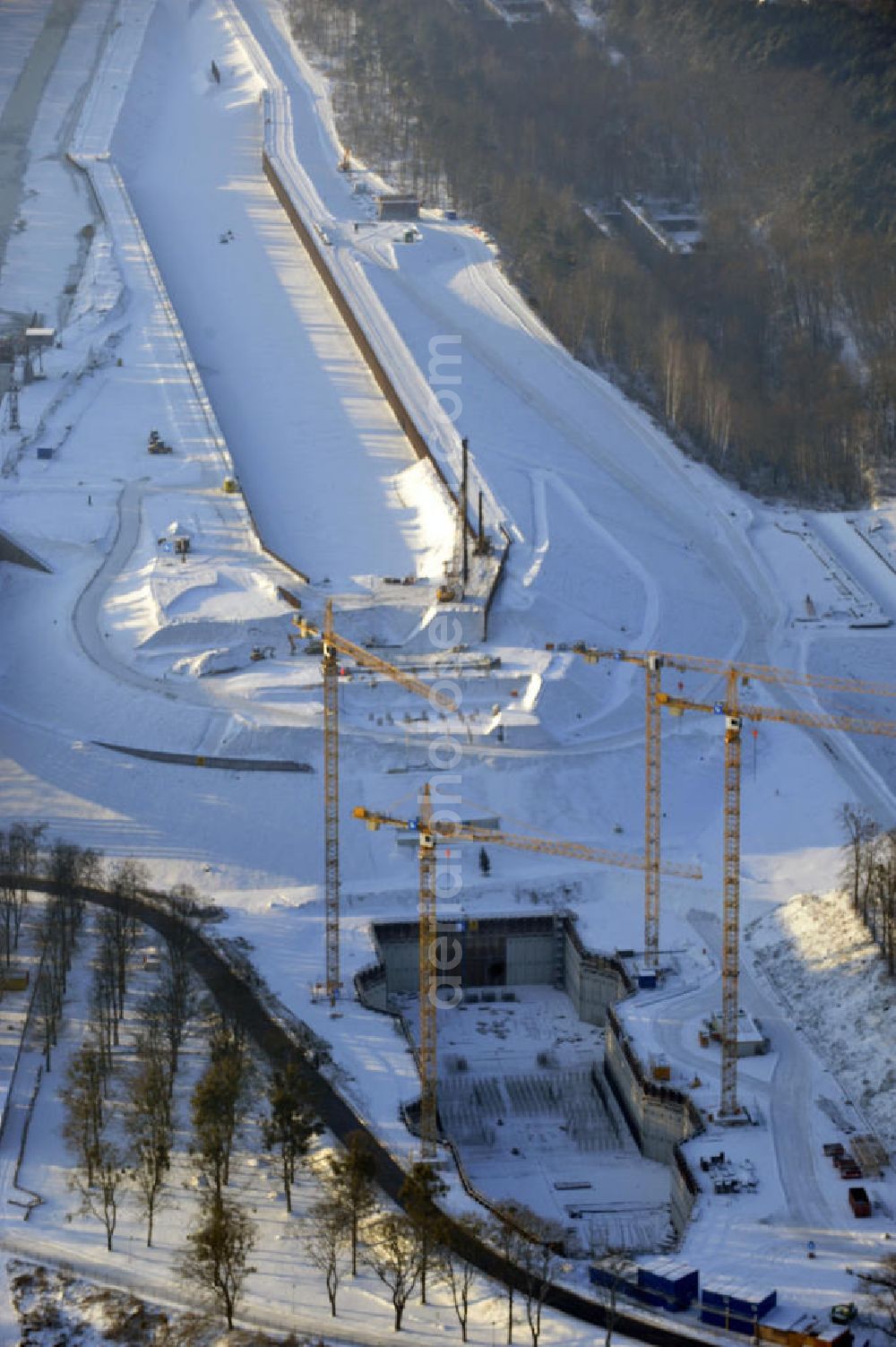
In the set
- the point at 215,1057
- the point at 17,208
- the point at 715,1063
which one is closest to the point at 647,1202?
the point at 715,1063

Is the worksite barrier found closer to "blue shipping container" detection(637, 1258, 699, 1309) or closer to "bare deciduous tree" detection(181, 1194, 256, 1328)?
"blue shipping container" detection(637, 1258, 699, 1309)

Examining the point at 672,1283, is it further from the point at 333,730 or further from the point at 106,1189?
the point at 333,730

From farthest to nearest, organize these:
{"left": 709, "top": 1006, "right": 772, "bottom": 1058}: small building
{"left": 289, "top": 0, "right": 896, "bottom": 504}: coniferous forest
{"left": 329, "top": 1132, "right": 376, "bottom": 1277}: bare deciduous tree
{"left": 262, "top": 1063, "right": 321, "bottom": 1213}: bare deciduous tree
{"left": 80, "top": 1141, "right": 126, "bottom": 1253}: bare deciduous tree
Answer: {"left": 289, "top": 0, "right": 896, "bottom": 504}: coniferous forest → {"left": 709, "top": 1006, "right": 772, "bottom": 1058}: small building → {"left": 262, "top": 1063, "right": 321, "bottom": 1213}: bare deciduous tree → {"left": 80, "top": 1141, "right": 126, "bottom": 1253}: bare deciduous tree → {"left": 329, "top": 1132, "right": 376, "bottom": 1277}: bare deciduous tree

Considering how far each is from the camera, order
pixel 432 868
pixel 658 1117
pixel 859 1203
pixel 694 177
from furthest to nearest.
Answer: pixel 694 177 < pixel 432 868 < pixel 658 1117 < pixel 859 1203

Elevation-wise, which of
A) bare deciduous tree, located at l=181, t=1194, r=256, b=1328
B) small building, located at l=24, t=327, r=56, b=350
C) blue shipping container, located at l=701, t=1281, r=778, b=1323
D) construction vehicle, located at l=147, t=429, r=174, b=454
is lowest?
blue shipping container, located at l=701, t=1281, r=778, b=1323

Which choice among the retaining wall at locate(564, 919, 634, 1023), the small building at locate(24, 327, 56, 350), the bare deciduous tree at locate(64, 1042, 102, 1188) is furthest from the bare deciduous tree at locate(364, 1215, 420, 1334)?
the small building at locate(24, 327, 56, 350)

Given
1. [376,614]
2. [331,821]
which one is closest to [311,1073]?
[331,821]

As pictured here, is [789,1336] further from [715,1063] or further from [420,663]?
[420,663]
